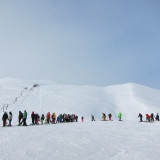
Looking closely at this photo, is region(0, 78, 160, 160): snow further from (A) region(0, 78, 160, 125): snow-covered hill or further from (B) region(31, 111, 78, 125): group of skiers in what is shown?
(B) region(31, 111, 78, 125): group of skiers

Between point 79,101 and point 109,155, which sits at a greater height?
point 79,101

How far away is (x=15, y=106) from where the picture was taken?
55625 millimetres

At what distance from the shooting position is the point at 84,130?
15398 millimetres

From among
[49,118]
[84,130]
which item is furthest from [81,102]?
[84,130]

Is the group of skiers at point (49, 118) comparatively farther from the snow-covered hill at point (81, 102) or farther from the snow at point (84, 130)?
the snow-covered hill at point (81, 102)

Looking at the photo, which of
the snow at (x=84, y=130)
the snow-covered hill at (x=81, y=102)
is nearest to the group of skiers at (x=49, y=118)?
the snow at (x=84, y=130)

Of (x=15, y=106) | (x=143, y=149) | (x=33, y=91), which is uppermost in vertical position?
(x=33, y=91)

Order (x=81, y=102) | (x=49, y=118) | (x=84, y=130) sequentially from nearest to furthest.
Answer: (x=84, y=130), (x=49, y=118), (x=81, y=102)

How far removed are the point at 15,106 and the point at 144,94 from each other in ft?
184

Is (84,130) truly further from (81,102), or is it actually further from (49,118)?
(81,102)

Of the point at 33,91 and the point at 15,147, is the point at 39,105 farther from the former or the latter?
the point at 15,147

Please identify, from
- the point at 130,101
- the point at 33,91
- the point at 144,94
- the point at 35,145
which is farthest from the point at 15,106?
the point at 144,94

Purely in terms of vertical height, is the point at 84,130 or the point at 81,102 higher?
the point at 81,102

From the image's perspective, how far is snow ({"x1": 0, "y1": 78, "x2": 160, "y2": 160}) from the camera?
27.1 ft
